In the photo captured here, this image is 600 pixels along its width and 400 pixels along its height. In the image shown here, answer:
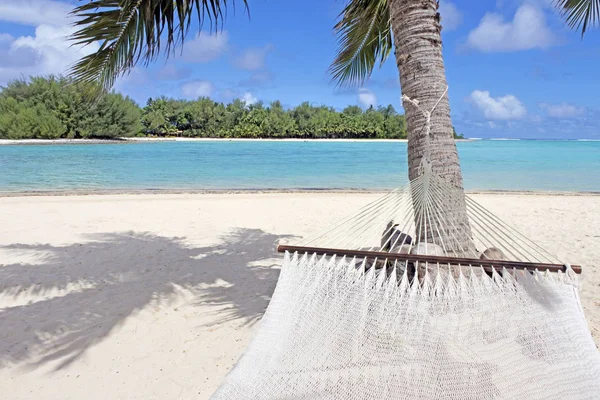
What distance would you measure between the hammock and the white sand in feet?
1.91

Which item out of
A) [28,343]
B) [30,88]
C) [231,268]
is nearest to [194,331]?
[28,343]

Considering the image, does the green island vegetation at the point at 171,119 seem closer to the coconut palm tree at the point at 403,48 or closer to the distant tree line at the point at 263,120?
the distant tree line at the point at 263,120

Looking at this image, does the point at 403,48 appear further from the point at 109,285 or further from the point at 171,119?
the point at 171,119

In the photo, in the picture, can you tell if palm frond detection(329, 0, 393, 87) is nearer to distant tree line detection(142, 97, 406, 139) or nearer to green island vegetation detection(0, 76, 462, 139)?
green island vegetation detection(0, 76, 462, 139)

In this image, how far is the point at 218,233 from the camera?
446 cm

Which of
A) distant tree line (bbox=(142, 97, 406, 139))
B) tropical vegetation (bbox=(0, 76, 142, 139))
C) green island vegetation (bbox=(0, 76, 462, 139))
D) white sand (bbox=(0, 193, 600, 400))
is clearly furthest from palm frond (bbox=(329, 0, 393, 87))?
distant tree line (bbox=(142, 97, 406, 139))

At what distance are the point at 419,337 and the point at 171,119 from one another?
51598 millimetres

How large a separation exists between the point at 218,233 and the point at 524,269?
346cm

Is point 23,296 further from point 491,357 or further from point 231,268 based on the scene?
point 491,357

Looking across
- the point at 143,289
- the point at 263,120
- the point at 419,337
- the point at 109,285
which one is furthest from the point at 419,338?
the point at 263,120

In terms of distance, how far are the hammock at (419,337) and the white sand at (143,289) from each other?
1.91ft

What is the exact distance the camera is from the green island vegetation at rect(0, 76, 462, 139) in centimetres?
3466

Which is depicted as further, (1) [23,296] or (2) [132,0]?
(1) [23,296]

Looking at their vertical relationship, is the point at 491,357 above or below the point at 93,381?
above
